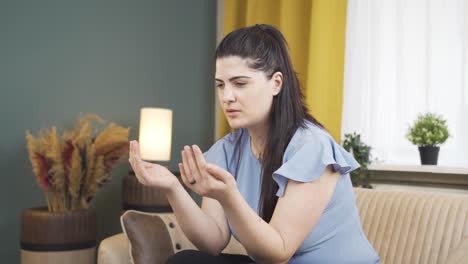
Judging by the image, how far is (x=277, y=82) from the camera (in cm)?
137

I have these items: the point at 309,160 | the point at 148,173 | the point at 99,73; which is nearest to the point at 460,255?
the point at 309,160

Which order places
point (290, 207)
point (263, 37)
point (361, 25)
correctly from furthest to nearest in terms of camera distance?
point (361, 25), point (263, 37), point (290, 207)

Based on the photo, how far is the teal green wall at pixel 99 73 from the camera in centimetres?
242

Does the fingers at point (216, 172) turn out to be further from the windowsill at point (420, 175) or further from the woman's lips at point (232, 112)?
the windowsill at point (420, 175)

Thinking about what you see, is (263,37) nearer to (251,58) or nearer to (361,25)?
(251,58)

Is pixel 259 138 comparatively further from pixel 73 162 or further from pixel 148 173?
pixel 73 162

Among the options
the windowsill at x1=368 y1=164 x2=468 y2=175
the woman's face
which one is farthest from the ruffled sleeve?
the windowsill at x1=368 y1=164 x2=468 y2=175

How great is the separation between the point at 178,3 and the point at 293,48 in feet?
2.75

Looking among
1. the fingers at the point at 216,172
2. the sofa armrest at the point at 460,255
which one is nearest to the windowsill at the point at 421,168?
the sofa armrest at the point at 460,255

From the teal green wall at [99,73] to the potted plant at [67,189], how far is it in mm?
256

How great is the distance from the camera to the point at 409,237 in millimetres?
1759

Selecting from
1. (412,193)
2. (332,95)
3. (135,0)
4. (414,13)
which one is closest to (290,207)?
(412,193)

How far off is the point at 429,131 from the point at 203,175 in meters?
1.58

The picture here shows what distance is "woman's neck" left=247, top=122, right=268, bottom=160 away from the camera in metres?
1.46
